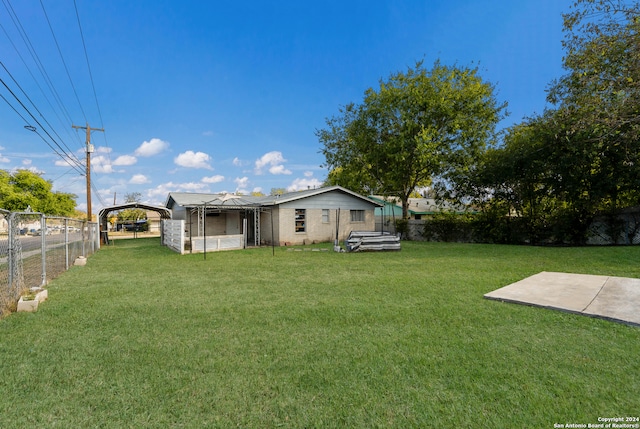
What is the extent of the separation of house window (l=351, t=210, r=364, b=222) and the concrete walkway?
12459 mm

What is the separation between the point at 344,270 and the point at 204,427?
6.26m

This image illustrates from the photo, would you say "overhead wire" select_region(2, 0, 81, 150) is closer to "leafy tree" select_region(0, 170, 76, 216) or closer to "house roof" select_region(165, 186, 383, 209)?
"house roof" select_region(165, 186, 383, 209)

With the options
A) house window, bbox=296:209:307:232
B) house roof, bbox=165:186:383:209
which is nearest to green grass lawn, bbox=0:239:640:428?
house roof, bbox=165:186:383:209

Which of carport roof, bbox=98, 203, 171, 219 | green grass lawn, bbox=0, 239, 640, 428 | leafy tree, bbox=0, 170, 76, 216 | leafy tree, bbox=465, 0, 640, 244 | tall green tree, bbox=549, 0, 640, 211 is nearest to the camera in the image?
green grass lawn, bbox=0, 239, 640, 428

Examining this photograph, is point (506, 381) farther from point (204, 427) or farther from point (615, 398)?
point (204, 427)

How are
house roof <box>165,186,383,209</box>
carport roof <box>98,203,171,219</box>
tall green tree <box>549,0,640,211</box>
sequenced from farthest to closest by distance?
carport roof <box>98,203,171,219</box>
house roof <box>165,186,383,209</box>
tall green tree <box>549,0,640,211</box>

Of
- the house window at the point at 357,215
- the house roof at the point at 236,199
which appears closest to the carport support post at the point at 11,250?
the house roof at the point at 236,199

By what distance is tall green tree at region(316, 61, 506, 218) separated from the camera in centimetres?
1809

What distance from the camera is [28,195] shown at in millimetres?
32594

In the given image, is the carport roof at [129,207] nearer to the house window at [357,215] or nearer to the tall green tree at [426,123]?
the house window at [357,215]

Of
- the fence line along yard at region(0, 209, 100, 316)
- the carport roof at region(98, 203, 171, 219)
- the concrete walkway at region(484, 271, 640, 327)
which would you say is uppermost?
the carport roof at region(98, 203, 171, 219)

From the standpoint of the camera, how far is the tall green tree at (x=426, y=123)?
1809 centimetres

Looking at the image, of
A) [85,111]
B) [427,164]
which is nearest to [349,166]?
[427,164]

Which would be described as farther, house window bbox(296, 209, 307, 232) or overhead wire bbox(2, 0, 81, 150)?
house window bbox(296, 209, 307, 232)
